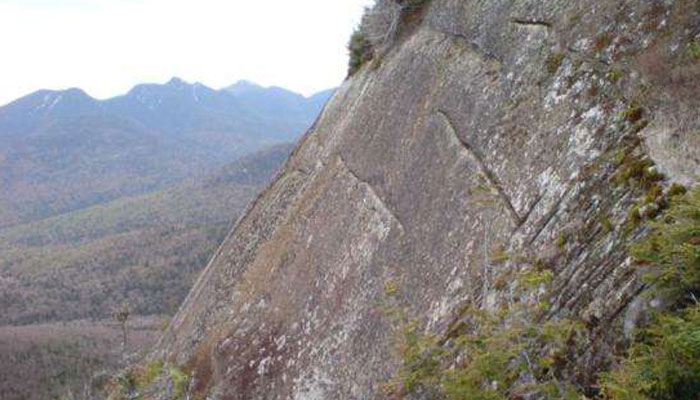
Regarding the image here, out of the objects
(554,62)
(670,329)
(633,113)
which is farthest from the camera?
(554,62)

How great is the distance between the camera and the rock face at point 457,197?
626cm

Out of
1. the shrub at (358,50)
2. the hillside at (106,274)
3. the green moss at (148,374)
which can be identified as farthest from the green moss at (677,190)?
the hillside at (106,274)

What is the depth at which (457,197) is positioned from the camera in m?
8.48

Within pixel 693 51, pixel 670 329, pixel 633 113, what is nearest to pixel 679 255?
pixel 670 329

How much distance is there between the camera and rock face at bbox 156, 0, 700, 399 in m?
6.26

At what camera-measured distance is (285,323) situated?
398 inches

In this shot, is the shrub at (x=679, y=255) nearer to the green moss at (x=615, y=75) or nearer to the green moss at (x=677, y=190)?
the green moss at (x=677, y=190)

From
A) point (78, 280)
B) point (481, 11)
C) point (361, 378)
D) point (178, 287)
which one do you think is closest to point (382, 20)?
point (481, 11)

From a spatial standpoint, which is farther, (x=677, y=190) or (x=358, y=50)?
(x=358, y=50)

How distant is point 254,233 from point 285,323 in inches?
144

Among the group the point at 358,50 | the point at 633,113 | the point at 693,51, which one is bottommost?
the point at 633,113

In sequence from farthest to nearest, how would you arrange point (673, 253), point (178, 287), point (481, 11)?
point (178, 287) → point (481, 11) → point (673, 253)

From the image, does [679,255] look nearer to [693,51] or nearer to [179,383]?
[693,51]

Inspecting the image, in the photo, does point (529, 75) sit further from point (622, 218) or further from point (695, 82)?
point (622, 218)
